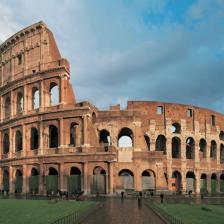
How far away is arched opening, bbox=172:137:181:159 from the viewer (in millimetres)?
50781

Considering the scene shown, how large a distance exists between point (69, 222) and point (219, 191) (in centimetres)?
4058

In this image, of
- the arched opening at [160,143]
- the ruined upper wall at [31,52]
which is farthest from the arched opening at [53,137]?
the arched opening at [160,143]

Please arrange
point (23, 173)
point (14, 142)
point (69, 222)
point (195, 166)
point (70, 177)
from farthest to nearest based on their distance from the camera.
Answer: point (195, 166) < point (14, 142) < point (23, 173) < point (70, 177) < point (69, 222)

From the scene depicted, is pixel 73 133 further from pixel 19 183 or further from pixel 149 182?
pixel 149 182

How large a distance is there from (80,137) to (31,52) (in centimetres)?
1207

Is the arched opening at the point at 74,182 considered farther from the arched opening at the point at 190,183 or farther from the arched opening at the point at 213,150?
the arched opening at the point at 213,150

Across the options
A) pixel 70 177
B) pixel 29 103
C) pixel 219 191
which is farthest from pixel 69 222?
pixel 219 191

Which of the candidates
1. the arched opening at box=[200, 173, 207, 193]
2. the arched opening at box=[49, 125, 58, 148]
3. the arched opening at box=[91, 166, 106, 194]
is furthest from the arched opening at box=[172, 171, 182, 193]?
the arched opening at box=[49, 125, 58, 148]

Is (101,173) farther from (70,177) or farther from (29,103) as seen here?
(29,103)

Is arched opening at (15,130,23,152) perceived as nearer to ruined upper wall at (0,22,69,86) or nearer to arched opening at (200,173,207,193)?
ruined upper wall at (0,22,69,86)

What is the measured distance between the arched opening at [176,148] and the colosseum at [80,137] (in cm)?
13

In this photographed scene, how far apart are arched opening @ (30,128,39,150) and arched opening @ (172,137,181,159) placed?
17087 millimetres

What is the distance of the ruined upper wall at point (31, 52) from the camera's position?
46.0 m

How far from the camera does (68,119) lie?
4281 cm
